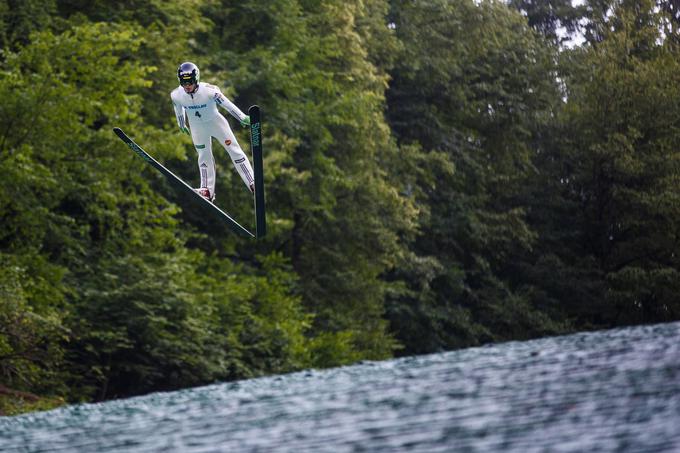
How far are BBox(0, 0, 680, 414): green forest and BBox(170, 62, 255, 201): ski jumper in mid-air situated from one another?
752cm

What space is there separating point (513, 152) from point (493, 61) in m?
2.38

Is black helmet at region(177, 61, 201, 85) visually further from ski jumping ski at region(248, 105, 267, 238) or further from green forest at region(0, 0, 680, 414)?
green forest at region(0, 0, 680, 414)

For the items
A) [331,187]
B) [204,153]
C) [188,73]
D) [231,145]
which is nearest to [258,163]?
[231,145]

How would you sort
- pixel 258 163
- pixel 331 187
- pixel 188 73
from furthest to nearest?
pixel 331 187, pixel 258 163, pixel 188 73

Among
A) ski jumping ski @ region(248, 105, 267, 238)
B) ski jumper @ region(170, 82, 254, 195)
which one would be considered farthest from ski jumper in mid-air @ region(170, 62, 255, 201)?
ski jumping ski @ region(248, 105, 267, 238)

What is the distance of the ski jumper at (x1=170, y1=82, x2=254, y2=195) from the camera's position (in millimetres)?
11883

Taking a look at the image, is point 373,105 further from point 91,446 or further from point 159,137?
point 91,446

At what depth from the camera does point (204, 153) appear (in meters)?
12.5

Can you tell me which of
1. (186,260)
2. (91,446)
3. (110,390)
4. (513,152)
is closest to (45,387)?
(110,390)

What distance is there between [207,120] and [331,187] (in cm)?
1616

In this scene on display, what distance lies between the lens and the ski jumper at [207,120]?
1188 cm

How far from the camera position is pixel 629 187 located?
3428cm

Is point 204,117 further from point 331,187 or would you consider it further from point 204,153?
point 331,187

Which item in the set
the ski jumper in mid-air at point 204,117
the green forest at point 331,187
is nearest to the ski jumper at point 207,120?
the ski jumper in mid-air at point 204,117
